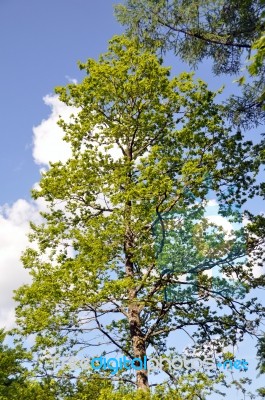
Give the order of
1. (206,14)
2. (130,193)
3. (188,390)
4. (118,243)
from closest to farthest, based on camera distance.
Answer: (188,390), (130,193), (118,243), (206,14)

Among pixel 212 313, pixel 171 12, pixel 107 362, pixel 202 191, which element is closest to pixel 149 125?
pixel 202 191

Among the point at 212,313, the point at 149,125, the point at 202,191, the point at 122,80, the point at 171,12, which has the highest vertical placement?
the point at 171,12

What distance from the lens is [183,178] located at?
39.7 feet

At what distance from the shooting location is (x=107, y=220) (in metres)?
11.5

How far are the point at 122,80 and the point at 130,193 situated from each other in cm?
416

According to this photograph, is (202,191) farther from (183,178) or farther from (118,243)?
(118,243)

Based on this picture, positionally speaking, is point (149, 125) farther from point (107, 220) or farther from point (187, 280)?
point (187, 280)

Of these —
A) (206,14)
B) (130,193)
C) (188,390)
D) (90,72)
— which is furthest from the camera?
(90,72)

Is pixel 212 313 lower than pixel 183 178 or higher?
lower

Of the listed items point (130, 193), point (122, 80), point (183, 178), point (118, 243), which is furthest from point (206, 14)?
point (118, 243)

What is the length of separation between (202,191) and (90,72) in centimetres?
495

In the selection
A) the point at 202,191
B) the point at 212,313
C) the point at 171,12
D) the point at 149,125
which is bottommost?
the point at 212,313

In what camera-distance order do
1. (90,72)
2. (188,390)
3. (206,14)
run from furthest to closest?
(90,72), (206,14), (188,390)

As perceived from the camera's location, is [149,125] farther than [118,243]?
Yes
